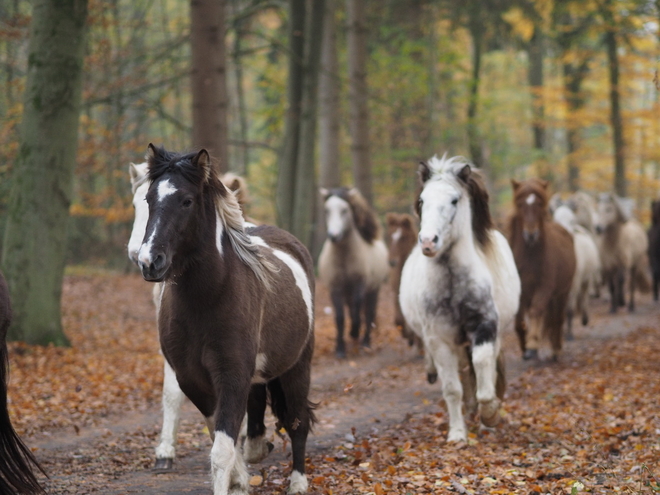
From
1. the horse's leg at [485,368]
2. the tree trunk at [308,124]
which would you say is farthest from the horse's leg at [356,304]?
the horse's leg at [485,368]

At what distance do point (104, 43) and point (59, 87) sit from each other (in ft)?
21.2

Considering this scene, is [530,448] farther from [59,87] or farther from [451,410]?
[59,87]

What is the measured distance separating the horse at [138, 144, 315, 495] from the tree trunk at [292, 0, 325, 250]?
40.4 feet

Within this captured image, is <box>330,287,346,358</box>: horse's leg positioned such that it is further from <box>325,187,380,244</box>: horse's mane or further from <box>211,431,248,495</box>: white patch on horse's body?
<box>211,431,248,495</box>: white patch on horse's body

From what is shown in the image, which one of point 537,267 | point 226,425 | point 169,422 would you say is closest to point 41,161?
point 169,422

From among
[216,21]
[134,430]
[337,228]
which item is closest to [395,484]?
[134,430]

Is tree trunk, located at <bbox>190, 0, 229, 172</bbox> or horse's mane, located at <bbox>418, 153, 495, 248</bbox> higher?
tree trunk, located at <bbox>190, 0, 229, 172</bbox>

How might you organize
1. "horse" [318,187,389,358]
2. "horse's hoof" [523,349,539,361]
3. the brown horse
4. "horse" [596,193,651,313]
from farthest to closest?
1. "horse" [596,193,651,313]
2. the brown horse
3. "horse" [318,187,389,358]
4. "horse's hoof" [523,349,539,361]

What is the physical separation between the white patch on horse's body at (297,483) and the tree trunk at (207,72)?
6.99 meters

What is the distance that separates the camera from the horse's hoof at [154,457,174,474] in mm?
6070

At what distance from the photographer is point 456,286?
682 cm

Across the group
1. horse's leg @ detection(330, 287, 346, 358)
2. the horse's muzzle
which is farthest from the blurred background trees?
the horse's muzzle

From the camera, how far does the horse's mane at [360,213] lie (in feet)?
43.2

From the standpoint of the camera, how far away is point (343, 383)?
1044 cm
